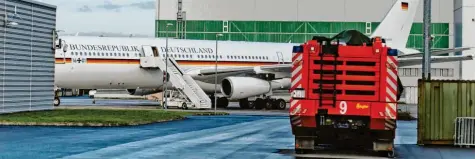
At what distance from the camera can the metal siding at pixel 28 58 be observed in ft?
109

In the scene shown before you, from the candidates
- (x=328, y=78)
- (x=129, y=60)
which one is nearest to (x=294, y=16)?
(x=129, y=60)

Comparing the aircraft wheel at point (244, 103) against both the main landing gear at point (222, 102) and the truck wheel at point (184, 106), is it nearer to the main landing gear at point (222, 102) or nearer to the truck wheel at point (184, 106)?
the main landing gear at point (222, 102)

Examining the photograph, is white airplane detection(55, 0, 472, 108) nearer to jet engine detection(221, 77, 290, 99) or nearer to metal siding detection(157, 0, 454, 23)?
jet engine detection(221, 77, 290, 99)

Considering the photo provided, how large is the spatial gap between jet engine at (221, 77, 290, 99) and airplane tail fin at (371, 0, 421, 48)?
11.8m

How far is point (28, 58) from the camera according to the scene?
116 ft

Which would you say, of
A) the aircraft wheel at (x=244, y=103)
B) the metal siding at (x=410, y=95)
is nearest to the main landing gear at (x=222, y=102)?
the aircraft wheel at (x=244, y=103)

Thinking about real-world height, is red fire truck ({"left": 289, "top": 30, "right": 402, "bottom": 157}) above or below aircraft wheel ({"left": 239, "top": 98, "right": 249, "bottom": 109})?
above

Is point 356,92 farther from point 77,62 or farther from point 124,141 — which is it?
point 77,62

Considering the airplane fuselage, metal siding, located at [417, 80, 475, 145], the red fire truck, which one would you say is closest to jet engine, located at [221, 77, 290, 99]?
the airplane fuselage

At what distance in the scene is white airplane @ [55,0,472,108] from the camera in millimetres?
44938

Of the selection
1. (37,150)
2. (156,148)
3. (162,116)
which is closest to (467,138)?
(156,148)

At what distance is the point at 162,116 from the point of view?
35375 mm

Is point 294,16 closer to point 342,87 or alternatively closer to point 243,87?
point 243,87

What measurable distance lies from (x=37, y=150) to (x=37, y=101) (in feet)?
62.2
